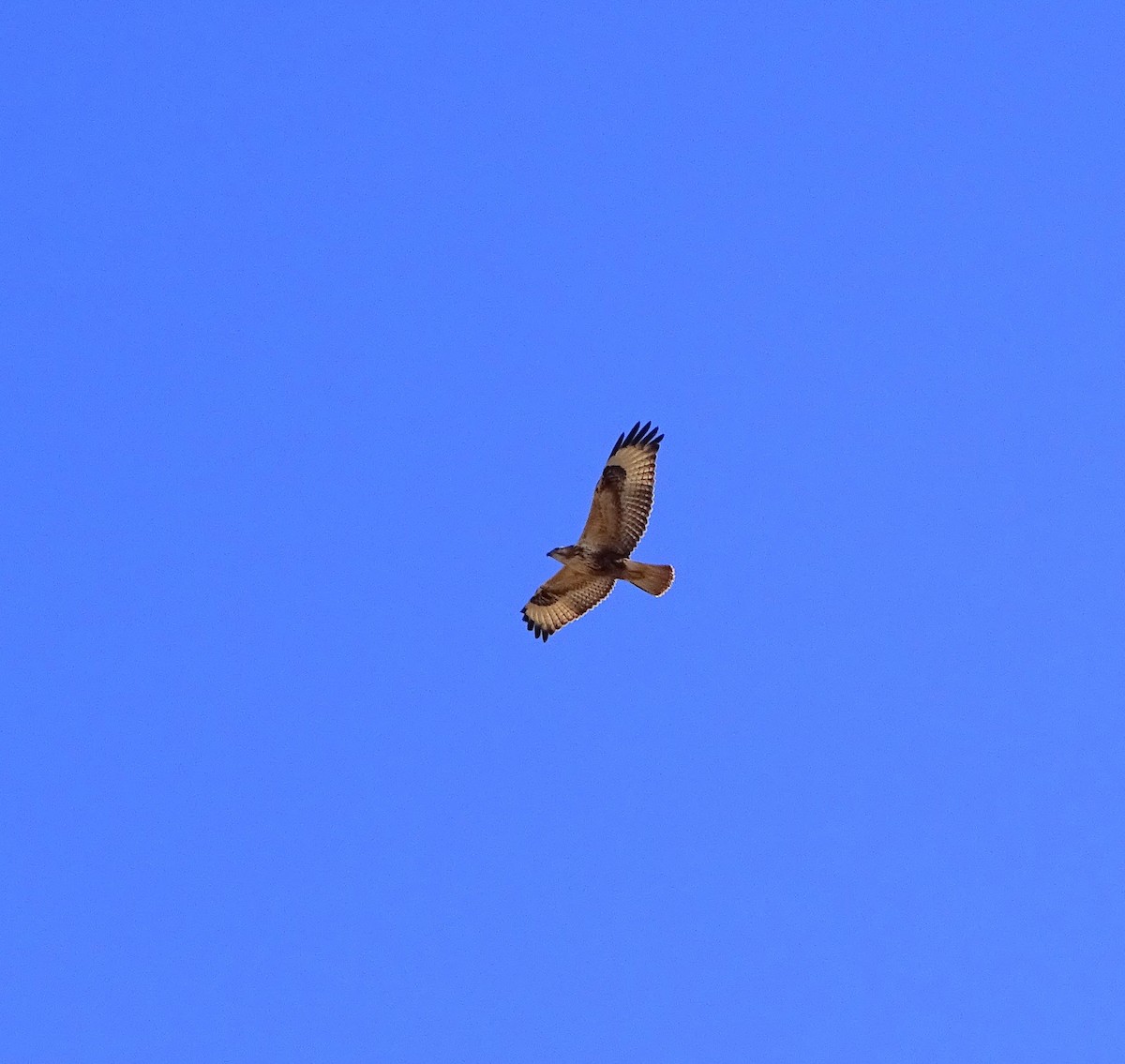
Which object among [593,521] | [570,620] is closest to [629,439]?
[593,521]

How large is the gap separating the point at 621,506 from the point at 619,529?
0.24 meters

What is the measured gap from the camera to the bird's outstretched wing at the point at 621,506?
15664 millimetres

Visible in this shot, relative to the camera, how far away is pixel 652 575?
15.5 m

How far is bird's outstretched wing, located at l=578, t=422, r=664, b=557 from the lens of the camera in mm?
15664

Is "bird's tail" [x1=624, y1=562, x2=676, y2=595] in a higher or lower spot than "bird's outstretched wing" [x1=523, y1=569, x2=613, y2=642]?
lower

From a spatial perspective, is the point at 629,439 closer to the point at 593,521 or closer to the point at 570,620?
the point at 593,521

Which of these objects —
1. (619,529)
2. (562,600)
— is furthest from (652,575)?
(562,600)

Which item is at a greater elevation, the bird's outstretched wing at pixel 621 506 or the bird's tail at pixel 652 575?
the bird's outstretched wing at pixel 621 506

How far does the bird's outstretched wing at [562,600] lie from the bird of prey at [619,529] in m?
0.02

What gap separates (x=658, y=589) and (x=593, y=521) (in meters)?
0.99

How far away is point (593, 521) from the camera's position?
1565 centimetres

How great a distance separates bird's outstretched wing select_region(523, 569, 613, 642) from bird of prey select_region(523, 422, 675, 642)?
19 mm

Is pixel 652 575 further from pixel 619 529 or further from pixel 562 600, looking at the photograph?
pixel 562 600

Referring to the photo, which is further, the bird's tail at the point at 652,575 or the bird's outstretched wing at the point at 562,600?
the bird's outstretched wing at the point at 562,600
